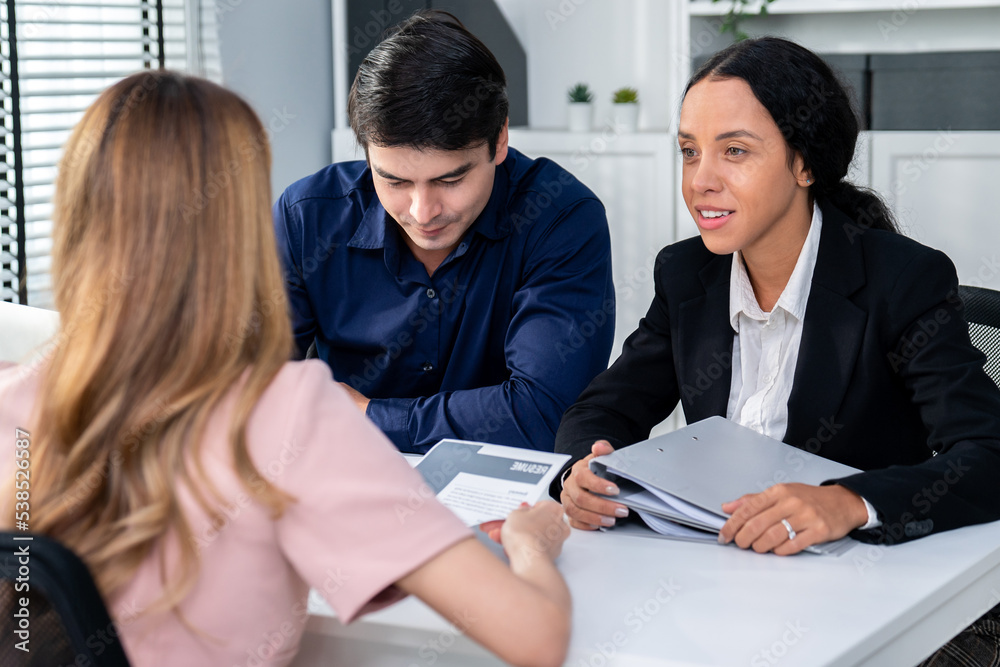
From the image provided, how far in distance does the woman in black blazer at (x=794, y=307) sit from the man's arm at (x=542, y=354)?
109mm

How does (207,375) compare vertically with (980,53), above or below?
below

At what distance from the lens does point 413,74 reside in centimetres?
163

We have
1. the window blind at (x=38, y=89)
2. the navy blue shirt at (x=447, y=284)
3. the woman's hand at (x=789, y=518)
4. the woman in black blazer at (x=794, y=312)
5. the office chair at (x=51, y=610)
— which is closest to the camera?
the office chair at (x=51, y=610)

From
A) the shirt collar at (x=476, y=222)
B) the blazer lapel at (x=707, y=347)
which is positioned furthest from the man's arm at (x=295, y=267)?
the blazer lapel at (x=707, y=347)

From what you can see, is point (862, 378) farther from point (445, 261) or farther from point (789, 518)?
point (445, 261)

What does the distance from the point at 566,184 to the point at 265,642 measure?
120 centimetres

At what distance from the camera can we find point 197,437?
30.2 inches

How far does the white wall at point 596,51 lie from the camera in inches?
132

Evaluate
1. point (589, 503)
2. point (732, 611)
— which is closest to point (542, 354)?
point (589, 503)

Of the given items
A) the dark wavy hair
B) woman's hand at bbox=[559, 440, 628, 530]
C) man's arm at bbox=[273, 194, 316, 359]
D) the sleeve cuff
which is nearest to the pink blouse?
woman's hand at bbox=[559, 440, 628, 530]

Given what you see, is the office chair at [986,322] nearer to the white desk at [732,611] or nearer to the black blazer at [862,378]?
the black blazer at [862,378]

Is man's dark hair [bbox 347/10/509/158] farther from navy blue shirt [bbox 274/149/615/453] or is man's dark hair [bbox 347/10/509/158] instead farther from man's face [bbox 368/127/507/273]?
navy blue shirt [bbox 274/149/615/453]

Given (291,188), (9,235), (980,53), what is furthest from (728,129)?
(9,235)

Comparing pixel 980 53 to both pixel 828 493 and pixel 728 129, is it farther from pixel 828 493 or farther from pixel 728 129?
pixel 828 493
